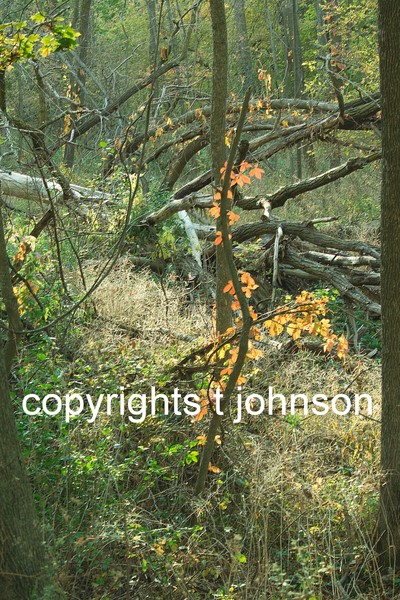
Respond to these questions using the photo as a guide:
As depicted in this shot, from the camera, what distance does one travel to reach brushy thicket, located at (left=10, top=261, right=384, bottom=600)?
3.95 m

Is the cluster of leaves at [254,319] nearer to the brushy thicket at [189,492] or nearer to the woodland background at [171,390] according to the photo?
the woodland background at [171,390]

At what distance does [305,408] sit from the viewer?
19.6 ft

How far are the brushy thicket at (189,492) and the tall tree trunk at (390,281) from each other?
18 cm

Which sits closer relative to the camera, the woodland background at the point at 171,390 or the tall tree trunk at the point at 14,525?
the tall tree trunk at the point at 14,525

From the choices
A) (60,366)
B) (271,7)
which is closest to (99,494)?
(60,366)

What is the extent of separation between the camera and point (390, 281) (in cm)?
442

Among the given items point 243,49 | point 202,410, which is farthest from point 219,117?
point 243,49

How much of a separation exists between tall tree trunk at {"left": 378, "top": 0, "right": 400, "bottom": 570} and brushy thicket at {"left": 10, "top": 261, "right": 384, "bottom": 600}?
185 millimetres

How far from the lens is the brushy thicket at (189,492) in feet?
13.0

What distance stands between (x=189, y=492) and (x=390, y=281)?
74.7 inches

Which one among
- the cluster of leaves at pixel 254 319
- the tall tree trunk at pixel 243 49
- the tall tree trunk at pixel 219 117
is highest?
the tall tree trunk at pixel 243 49

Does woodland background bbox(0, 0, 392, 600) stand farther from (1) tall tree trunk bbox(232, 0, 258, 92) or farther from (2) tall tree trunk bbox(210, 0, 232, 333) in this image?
(1) tall tree trunk bbox(232, 0, 258, 92)

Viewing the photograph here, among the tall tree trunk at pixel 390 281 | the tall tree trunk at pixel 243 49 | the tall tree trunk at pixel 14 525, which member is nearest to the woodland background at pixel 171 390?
the tall tree trunk at pixel 14 525

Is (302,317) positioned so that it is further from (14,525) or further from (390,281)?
(14,525)
